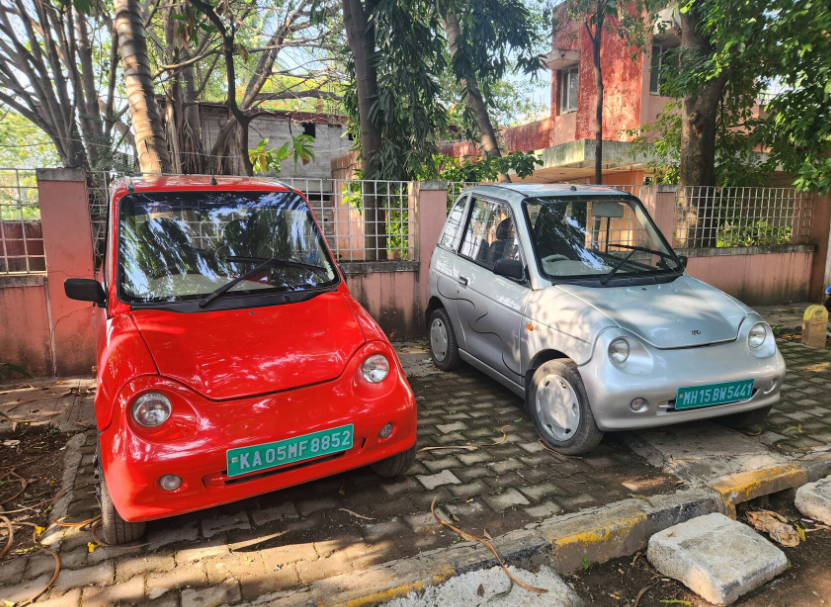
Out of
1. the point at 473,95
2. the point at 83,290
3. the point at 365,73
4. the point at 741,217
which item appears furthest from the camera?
the point at 473,95

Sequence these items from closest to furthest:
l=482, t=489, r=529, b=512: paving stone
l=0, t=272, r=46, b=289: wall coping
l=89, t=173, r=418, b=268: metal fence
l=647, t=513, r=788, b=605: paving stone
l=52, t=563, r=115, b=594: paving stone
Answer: l=52, t=563, r=115, b=594: paving stone → l=647, t=513, r=788, b=605: paving stone → l=482, t=489, r=529, b=512: paving stone → l=0, t=272, r=46, b=289: wall coping → l=89, t=173, r=418, b=268: metal fence

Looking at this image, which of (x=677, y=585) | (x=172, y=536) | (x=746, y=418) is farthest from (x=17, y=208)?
(x=746, y=418)

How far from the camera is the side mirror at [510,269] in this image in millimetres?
4348

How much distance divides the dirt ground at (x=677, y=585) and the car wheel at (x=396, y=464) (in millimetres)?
1109

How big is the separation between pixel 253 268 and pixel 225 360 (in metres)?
0.92

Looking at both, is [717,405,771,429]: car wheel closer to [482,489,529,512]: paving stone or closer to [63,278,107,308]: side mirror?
[482,489,529,512]: paving stone

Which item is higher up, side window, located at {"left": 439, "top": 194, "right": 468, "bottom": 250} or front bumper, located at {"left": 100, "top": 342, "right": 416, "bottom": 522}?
side window, located at {"left": 439, "top": 194, "right": 468, "bottom": 250}

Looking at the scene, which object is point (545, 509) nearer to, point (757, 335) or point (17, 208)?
point (757, 335)

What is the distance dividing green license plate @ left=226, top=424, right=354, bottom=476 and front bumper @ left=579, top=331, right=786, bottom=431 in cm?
165

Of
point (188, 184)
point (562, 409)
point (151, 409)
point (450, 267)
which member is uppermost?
point (188, 184)

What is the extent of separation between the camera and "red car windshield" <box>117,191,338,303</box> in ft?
11.6

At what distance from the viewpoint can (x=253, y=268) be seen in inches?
146

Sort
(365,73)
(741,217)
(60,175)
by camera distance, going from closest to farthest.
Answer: (60,175) < (365,73) < (741,217)

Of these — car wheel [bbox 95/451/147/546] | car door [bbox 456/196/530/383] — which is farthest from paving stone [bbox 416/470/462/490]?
car wheel [bbox 95/451/147/546]
